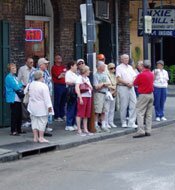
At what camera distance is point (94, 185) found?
9203mm

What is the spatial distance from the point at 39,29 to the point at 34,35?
24cm

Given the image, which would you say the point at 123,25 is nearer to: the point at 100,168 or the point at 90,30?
the point at 90,30

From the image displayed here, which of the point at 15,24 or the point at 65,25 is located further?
the point at 65,25

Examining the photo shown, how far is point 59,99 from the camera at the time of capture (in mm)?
17734

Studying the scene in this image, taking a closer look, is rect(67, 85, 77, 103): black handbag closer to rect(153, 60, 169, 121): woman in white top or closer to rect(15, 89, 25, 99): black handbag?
rect(15, 89, 25, 99): black handbag

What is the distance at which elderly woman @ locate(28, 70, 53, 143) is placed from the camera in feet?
45.0

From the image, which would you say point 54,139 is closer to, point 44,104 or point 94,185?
point 44,104

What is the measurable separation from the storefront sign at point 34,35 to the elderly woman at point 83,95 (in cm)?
310

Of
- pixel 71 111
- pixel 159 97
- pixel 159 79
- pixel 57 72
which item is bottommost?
pixel 71 111

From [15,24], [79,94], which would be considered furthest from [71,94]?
[15,24]

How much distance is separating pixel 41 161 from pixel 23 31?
5709mm

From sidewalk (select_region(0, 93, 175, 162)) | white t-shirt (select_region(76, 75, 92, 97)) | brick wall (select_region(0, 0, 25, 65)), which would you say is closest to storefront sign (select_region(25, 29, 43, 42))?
brick wall (select_region(0, 0, 25, 65))

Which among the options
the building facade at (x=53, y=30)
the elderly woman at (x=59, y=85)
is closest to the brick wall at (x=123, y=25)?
the building facade at (x=53, y=30)

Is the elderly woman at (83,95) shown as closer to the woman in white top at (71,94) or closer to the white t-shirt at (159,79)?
the woman in white top at (71,94)
